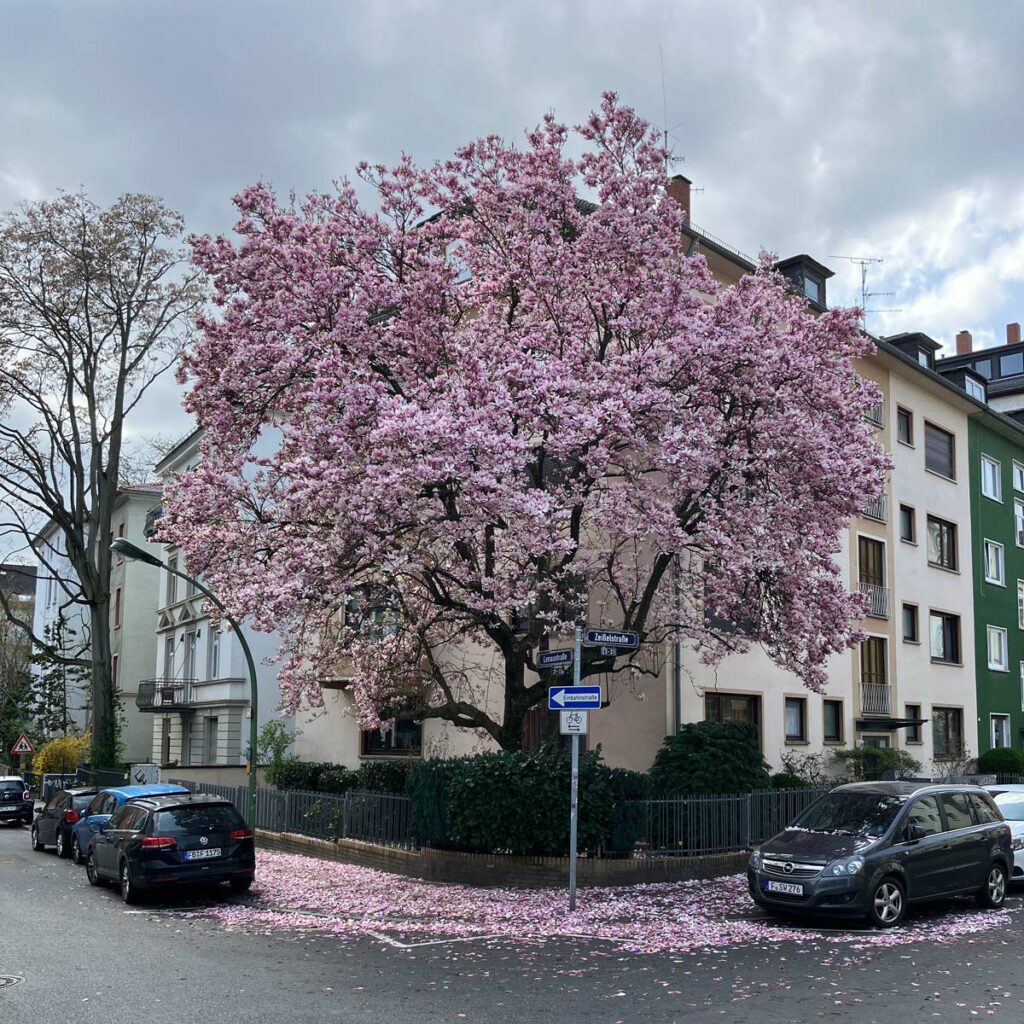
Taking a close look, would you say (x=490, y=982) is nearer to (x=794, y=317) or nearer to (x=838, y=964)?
(x=838, y=964)

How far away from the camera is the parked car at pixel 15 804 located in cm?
3412

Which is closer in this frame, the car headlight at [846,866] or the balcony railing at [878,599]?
the car headlight at [846,866]

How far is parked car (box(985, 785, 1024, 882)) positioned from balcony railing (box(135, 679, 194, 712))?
28663 mm

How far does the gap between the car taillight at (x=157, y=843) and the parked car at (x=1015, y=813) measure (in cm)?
1107

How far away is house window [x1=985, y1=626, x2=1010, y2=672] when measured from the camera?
1396 inches

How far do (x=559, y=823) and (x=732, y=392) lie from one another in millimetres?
6537

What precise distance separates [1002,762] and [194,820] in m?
25.2

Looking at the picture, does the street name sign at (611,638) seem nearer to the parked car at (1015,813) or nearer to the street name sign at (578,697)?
the street name sign at (578,697)

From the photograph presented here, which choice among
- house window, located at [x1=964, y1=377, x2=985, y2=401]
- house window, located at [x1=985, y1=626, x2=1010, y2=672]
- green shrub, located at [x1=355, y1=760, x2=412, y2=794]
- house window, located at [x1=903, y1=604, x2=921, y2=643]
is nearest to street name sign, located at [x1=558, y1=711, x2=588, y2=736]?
green shrub, located at [x1=355, y1=760, x2=412, y2=794]

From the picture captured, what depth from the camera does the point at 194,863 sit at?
15.2 metres

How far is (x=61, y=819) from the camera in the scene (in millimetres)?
23562

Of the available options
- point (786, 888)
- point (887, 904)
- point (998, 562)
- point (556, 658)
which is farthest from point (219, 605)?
point (998, 562)

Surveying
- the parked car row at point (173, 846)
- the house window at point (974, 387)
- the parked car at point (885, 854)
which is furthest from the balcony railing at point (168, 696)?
the parked car at point (885, 854)

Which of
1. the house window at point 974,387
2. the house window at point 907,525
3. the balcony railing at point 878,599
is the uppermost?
the house window at point 974,387
